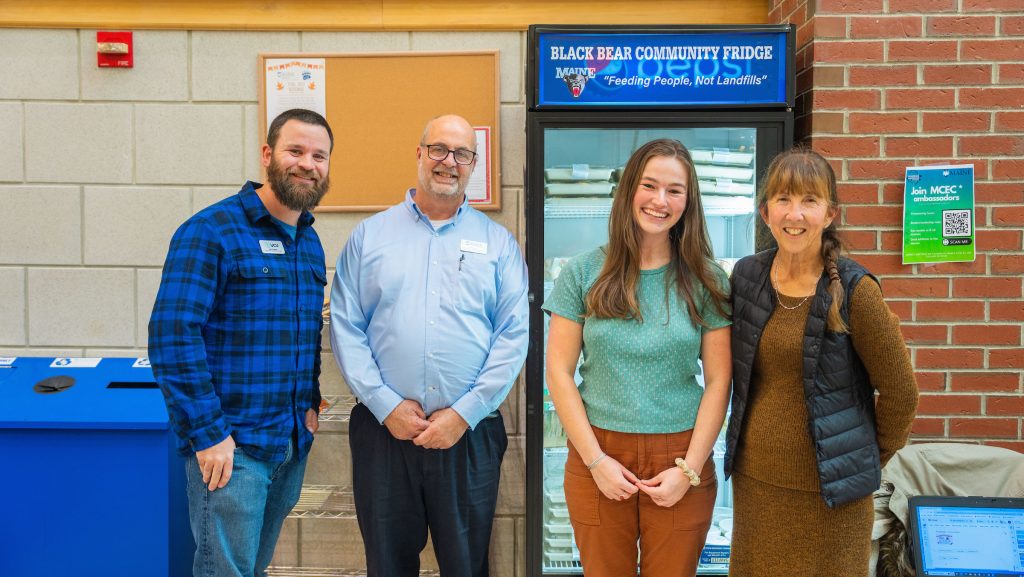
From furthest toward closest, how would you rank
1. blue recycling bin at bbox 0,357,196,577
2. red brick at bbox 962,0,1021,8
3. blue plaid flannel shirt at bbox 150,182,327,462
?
red brick at bbox 962,0,1021,8, blue recycling bin at bbox 0,357,196,577, blue plaid flannel shirt at bbox 150,182,327,462

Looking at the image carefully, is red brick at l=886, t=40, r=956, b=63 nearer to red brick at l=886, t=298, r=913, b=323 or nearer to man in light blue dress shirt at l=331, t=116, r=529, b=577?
red brick at l=886, t=298, r=913, b=323

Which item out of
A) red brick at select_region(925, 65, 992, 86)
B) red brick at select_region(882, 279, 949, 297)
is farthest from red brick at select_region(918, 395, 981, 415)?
red brick at select_region(925, 65, 992, 86)

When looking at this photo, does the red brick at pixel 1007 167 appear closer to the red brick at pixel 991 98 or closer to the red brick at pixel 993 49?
the red brick at pixel 991 98

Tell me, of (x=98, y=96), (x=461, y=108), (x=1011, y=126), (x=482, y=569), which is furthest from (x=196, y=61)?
(x=1011, y=126)

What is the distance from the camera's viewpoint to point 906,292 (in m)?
2.54

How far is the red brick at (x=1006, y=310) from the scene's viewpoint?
253 centimetres

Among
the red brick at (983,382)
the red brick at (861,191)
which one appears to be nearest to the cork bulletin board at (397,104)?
the red brick at (861,191)

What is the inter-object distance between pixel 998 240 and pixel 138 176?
354 centimetres

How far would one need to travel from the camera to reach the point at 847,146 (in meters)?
2.51

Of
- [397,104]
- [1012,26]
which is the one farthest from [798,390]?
[397,104]

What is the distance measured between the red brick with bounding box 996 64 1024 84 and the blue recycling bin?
3262 millimetres

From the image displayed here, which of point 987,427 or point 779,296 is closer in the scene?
point 779,296

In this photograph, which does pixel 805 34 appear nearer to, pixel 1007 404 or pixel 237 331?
pixel 1007 404

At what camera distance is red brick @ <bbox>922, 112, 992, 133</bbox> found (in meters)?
2.51
